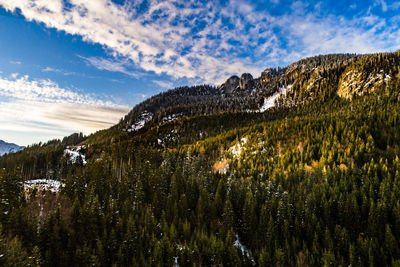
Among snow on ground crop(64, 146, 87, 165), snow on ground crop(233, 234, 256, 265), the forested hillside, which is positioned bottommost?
snow on ground crop(233, 234, 256, 265)

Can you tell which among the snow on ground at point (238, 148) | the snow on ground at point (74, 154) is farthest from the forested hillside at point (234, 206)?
the snow on ground at point (74, 154)

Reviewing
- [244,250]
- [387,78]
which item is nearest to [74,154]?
[244,250]

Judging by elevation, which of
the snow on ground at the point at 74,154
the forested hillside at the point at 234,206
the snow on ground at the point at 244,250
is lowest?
the snow on ground at the point at 244,250

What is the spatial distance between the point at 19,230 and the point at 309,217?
69.4 metres

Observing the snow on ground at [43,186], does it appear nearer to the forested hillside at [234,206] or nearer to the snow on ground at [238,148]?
the forested hillside at [234,206]

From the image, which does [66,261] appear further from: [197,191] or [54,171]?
[54,171]

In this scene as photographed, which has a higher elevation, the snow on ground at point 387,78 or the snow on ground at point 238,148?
the snow on ground at point 387,78

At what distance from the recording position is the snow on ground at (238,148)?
121238 millimetres

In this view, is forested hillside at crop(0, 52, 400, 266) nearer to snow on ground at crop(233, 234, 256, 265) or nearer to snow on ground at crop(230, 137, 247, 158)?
snow on ground at crop(233, 234, 256, 265)

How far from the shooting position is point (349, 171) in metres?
76.4

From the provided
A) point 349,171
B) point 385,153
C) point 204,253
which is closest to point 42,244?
point 204,253

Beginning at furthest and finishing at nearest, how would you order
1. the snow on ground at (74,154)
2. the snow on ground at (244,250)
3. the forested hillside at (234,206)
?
the snow on ground at (74,154) < the snow on ground at (244,250) < the forested hillside at (234,206)

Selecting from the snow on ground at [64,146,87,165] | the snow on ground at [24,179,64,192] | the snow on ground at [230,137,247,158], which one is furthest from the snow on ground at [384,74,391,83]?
the snow on ground at [64,146,87,165]

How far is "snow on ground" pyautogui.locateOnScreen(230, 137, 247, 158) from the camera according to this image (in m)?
121
